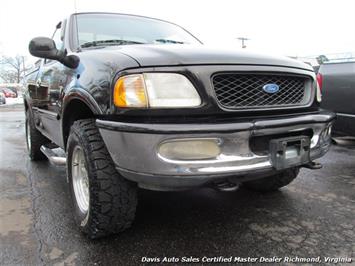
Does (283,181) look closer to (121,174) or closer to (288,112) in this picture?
(288,112)

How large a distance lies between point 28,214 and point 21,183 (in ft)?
3.48

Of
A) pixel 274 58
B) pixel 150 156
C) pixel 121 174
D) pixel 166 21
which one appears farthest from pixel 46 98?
pixel 274 58

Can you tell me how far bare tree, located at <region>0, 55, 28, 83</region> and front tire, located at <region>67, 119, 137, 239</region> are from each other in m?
64.4

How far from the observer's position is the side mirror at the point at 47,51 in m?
2.61

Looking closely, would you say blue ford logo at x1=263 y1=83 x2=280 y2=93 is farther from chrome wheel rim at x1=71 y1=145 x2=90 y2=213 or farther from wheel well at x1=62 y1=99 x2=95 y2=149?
chrome wheel rim at x1=71 y1=145 x2=90 y2=213

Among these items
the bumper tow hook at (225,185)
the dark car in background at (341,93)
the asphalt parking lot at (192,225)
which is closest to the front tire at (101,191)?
the asphalt parking lot at (192,225)

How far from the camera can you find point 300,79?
2.54m

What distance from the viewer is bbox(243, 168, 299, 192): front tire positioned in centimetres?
326

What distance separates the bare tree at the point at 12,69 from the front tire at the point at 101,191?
6443 cm

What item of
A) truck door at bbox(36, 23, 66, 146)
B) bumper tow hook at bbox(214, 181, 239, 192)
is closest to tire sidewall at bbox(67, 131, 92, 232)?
truck door at bbox(36, 23, 66, 146)

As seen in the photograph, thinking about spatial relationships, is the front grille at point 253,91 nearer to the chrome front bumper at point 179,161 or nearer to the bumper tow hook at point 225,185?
the chrome front bumper at point 179,161

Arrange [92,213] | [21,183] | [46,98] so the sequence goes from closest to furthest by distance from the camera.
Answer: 1. [92,213]
2. [46,98]
3. [21,183]

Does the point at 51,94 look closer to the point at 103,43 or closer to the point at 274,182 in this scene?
the point at 103,43

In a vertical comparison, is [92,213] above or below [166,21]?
below
